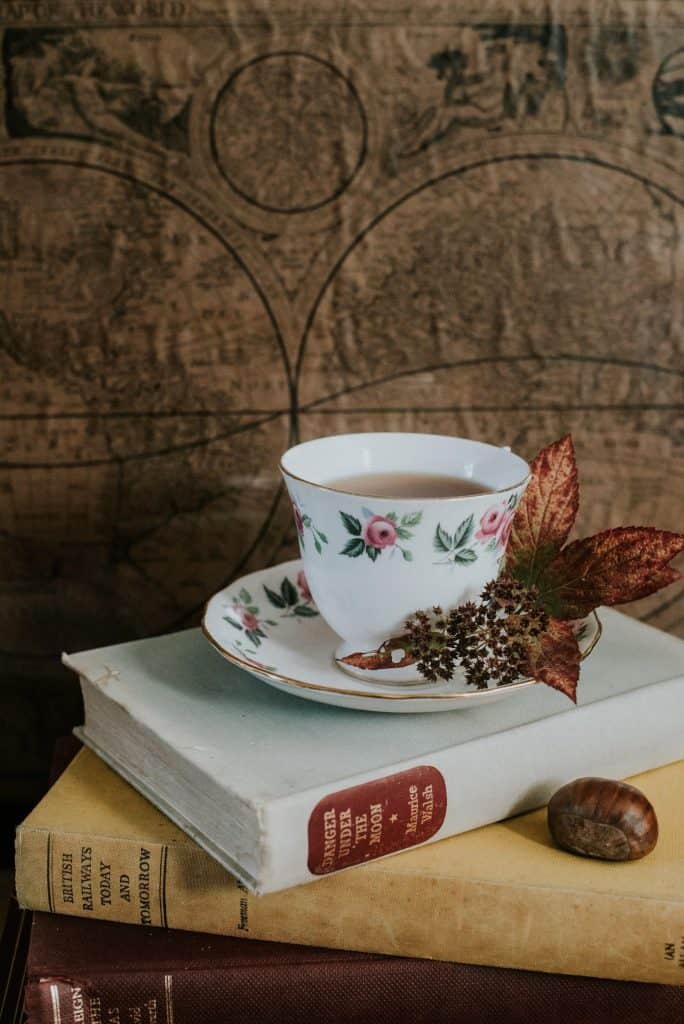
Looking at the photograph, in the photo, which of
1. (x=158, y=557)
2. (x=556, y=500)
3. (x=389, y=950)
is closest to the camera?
(x=389, y=950)

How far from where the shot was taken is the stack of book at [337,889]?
54cm

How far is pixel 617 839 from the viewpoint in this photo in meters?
0.56

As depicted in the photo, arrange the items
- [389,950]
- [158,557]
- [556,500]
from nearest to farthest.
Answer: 1. [389,950]
2. [556,500]
3. [158,557]

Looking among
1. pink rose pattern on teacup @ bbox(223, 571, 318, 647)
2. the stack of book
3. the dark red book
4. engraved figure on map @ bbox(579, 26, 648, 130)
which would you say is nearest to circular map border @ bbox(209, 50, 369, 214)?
engraved figure on map @ bbox(579, 26, 648, 130)

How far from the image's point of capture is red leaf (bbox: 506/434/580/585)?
71cm

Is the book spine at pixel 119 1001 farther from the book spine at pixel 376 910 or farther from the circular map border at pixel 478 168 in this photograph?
the circular map border at pixel 478 168

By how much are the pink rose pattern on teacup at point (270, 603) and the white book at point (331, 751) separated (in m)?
0.03

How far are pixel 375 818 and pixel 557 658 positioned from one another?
0.45ft

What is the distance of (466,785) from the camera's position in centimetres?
58

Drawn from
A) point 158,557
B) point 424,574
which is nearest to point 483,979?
point 424,574

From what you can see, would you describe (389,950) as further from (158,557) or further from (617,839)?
(158,557)

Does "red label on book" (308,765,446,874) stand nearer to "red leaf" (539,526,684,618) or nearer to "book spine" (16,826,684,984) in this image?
"book spine" (16,826,684,984)

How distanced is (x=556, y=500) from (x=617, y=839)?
0.23 metres

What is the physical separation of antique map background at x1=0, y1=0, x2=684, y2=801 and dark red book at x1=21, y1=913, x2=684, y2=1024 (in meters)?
0.32
